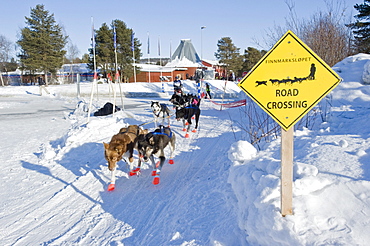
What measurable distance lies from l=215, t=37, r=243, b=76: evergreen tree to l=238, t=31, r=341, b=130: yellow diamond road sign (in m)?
52.7

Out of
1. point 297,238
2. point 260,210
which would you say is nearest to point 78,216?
point 260,210

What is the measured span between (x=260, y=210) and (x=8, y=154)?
887cm

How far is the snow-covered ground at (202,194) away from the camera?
3.29 meters

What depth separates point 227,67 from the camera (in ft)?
181

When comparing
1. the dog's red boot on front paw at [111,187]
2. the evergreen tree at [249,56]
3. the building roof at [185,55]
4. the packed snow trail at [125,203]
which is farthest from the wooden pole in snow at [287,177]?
the building roof at [185,55]

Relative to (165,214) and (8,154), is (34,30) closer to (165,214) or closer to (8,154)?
(8,154)

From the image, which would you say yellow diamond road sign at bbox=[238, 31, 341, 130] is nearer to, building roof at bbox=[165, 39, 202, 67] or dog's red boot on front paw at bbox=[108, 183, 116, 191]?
dog's red boot on front paw at bbox=[108, 183, 116, 191]

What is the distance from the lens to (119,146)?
654 centimetres

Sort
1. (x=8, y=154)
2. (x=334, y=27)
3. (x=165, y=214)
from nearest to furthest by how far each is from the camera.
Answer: (x=165, y=214), (x=8, y=154), (x=334, y=27)

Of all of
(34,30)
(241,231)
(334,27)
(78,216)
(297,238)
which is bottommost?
(78,216)

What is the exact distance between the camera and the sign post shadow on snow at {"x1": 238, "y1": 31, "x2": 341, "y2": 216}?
3119mm

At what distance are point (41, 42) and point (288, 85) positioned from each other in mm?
47997

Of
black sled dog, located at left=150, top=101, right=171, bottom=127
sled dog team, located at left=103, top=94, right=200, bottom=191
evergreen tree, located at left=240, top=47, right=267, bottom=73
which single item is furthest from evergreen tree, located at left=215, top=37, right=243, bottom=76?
sled dog team, located at left=103, top=94, right=200, bottom=191

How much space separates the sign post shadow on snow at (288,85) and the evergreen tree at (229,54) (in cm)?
5268
